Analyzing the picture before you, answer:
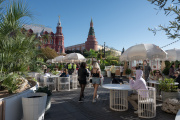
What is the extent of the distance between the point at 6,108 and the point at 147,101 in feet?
11.1

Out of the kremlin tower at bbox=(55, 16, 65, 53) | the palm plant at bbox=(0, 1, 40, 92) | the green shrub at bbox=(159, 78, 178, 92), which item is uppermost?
the kremlin tower at bbox=(55, 16, 65, 53)

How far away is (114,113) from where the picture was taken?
3930 millimetres

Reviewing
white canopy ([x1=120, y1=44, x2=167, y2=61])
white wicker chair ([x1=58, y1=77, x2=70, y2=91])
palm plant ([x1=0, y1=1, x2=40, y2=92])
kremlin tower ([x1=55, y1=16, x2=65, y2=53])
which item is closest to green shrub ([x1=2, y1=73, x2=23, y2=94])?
palm plant ([x1=0, y1=1, x2=40, y2=92])

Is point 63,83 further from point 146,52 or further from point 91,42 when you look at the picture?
point 91,42

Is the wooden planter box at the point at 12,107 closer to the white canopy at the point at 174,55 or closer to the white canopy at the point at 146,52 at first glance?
the white canopy at the point at 146,52

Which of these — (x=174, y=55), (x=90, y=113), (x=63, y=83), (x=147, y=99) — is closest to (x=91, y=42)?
(x=174, y=55)

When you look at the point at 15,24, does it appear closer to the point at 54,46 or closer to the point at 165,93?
the point at 165,93

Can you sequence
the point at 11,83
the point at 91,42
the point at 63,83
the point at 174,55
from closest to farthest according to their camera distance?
the point at 11,83
the point at 63,83
the point at 174,55
the point at 91,42

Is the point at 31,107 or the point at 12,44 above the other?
the point at 12,44

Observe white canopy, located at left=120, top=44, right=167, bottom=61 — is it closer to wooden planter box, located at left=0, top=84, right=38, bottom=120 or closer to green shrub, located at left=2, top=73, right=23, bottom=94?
wooden planter box, located at left=0, top=84, right=38, bottom=120

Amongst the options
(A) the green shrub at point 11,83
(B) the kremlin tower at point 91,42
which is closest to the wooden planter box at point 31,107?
(A) the green shrub at point 11,83

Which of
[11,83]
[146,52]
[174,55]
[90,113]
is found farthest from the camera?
[174,55]

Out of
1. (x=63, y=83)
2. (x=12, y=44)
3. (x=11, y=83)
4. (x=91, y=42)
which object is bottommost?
(x=63, y=83)

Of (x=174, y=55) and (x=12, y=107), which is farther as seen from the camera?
(x=174, y=55)
